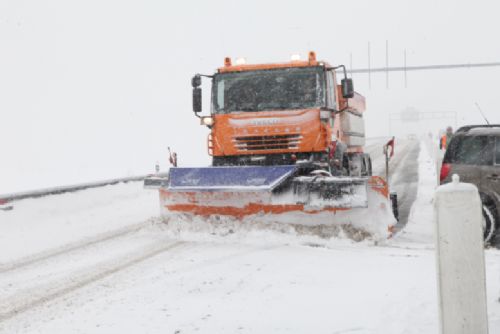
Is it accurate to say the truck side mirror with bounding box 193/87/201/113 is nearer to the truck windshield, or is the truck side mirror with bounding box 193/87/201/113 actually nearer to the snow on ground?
the truck windshield

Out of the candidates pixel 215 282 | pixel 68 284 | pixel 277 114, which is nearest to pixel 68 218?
pixel 277 114

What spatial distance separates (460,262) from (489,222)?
17.1 feet

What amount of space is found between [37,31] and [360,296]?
104281mm

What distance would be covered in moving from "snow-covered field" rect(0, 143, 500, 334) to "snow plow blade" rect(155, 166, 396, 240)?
328 millimetres

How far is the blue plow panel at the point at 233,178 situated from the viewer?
28.4 feet

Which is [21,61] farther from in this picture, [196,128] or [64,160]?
[64,160]

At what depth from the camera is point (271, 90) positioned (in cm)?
1051

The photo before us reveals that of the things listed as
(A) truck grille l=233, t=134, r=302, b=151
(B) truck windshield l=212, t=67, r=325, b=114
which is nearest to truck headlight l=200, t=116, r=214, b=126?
(B) truck windshield l=212, t=67, r=325, b=114

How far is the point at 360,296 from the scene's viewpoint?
5.29m

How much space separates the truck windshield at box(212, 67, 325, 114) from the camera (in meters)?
10.4

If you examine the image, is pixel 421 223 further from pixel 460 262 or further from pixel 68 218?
pixel 460 262

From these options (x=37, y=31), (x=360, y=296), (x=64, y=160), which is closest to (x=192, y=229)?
(x=360, y=296)

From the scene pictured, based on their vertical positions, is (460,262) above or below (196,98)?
below

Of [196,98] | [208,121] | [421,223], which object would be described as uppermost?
[196,98]
